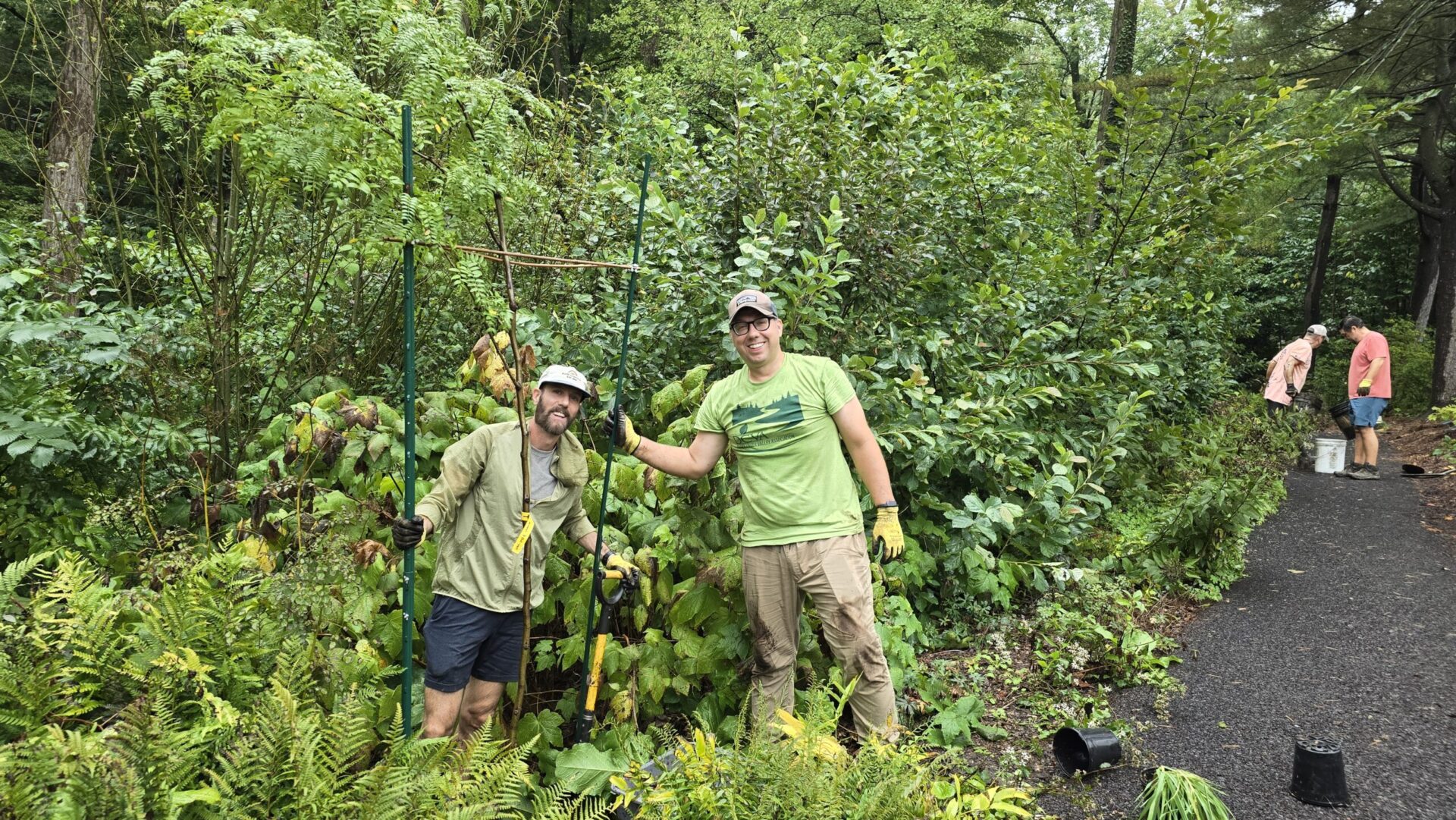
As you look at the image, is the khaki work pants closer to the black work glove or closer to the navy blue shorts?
the navy blue shorts

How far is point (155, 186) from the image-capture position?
446 centimetres

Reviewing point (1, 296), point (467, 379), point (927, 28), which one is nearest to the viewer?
point (1, 296)

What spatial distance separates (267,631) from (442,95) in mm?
1822

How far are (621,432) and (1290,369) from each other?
10584 millimetres

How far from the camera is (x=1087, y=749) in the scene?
336 cm

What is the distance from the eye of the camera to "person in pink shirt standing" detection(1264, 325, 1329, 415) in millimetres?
10398

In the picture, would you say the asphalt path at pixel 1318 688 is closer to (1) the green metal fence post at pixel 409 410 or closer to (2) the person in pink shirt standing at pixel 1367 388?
(1) the green metal fence post at pixel 409 410

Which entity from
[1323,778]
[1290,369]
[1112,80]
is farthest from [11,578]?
[1290,369]

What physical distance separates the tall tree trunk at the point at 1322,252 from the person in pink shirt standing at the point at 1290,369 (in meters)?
10.4

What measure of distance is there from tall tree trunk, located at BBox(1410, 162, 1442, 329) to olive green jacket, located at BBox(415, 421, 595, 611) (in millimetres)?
20391

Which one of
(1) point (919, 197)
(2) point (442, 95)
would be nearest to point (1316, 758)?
(1) point (919, 197)

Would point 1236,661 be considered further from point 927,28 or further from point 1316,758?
point 927,28

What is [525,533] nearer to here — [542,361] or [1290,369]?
[542,361]

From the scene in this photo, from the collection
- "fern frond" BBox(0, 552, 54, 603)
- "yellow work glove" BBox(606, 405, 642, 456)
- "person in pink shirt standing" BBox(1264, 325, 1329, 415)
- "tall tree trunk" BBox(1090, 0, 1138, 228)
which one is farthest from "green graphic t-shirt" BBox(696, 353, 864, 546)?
"person in pink shirt standing" BBox(1264, 325, 1329, 415)
